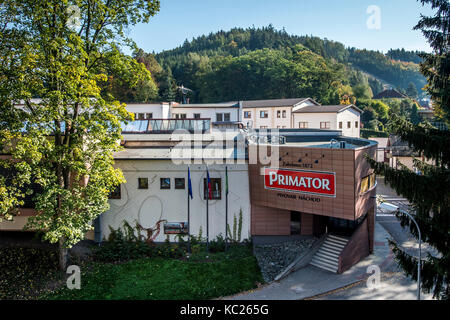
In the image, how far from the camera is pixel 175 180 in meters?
23.2

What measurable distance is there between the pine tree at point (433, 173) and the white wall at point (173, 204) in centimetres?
1013

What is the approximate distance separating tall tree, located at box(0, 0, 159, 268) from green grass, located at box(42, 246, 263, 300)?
2508 mm

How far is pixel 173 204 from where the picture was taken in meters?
23.3

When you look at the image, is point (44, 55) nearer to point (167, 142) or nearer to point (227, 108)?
point (167, 142)

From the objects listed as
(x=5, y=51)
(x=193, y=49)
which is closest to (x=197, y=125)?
(x=5, y=51)

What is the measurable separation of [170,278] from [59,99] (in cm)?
1053

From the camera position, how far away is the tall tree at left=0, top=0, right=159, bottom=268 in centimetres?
1623

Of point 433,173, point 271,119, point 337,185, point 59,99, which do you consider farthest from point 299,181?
point 271,119

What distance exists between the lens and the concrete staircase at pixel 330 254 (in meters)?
21.0

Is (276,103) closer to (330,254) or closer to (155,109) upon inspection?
(155,109)

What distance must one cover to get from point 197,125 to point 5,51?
1743cm

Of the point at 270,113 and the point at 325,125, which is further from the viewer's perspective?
the point at 270,113

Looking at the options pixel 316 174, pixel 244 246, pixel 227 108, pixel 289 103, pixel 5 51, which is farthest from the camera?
pixel 289 103

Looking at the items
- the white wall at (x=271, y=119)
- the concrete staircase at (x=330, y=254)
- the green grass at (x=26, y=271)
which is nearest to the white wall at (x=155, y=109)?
the white wall at (x=271, y=119)
